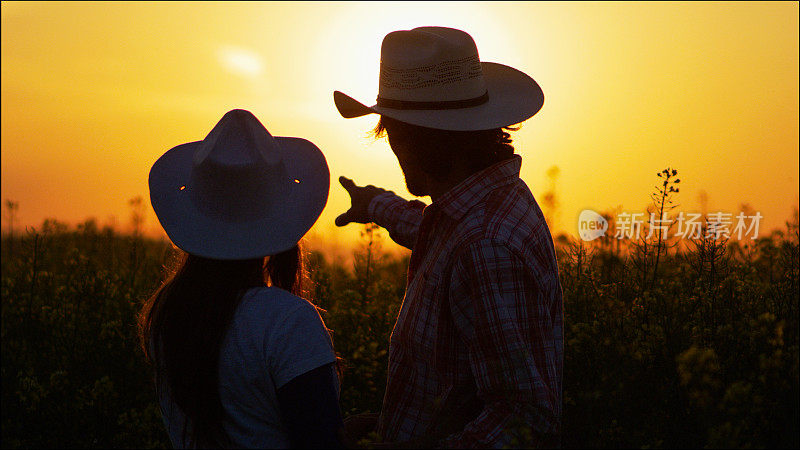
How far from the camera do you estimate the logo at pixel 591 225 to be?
487cm

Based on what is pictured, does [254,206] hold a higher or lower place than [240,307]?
higher

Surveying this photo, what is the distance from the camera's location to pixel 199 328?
190 centimetres

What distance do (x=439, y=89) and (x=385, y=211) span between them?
76 cm

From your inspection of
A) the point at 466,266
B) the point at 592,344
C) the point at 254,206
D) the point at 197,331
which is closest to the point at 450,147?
the point at 466,266

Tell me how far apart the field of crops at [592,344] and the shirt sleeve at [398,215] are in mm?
459

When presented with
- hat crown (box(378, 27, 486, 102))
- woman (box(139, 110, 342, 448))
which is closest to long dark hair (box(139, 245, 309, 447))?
woman (box(139, 110, 342, 448))

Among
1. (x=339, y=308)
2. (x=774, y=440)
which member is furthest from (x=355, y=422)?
(x=339, y=308)

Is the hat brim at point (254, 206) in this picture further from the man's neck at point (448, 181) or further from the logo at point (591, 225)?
the logo at point (591, 225)

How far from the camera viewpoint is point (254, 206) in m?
2.12

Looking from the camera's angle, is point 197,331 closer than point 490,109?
Yes

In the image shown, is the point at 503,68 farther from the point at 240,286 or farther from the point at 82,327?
the point at 82,327

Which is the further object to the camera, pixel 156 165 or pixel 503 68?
pixel 503 68

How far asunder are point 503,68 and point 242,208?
1.45m

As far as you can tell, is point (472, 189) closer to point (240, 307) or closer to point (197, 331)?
point (240, 307)
